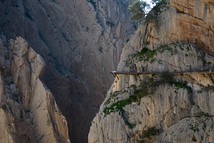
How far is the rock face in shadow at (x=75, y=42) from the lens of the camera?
57.5 metres

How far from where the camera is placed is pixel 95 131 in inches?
1534

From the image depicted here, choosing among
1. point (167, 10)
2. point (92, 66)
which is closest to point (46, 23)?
point (92, 66)

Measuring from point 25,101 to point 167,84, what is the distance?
54.1ft

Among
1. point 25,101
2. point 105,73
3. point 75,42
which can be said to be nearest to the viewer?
point 25,101

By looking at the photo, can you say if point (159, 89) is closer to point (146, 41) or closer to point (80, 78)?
point (146, 41)

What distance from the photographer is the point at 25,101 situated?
1911 inches

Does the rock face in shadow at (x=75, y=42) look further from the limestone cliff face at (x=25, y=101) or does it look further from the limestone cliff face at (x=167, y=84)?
the limestone cliff face at (x=167, y=84)

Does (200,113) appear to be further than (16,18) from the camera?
No

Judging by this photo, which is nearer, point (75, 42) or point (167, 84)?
point (167, 84)

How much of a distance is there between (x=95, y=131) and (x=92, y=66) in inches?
968

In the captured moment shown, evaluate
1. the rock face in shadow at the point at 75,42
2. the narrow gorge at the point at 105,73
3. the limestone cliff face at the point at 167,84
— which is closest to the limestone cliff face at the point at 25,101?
the narrow gorge at the point at 105,73

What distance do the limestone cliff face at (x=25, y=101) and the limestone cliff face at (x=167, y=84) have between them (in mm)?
9394

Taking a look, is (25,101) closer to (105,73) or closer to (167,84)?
(167,84)

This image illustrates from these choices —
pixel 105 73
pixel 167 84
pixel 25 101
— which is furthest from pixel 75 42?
pixel 167 84
